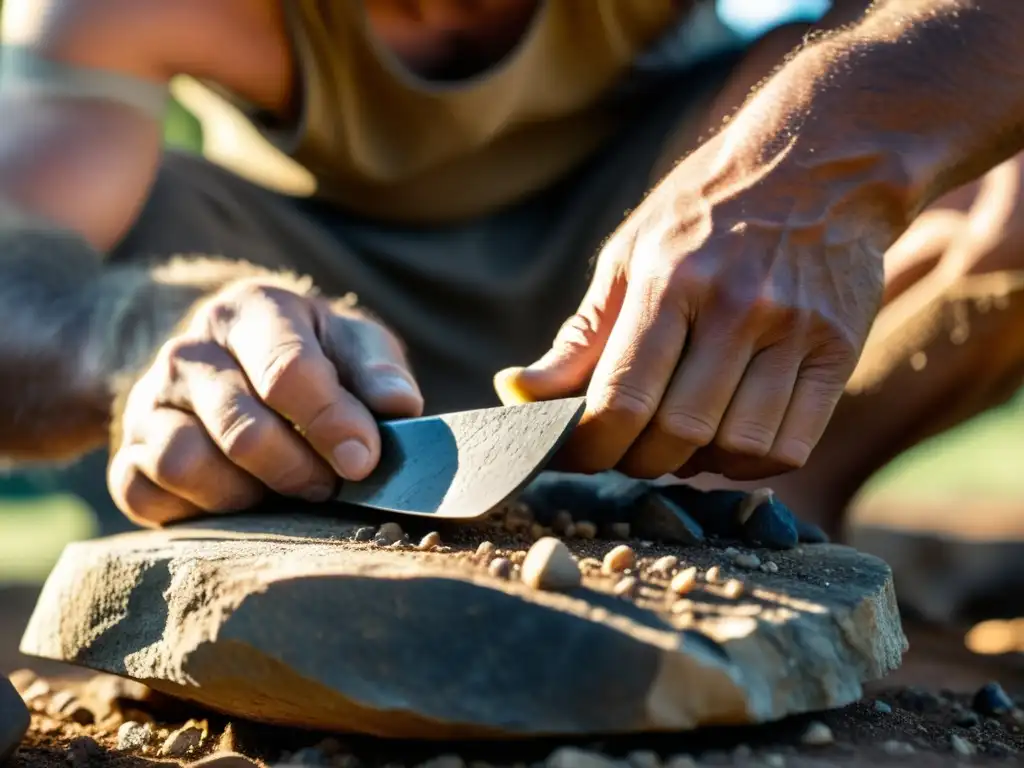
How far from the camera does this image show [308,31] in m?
2.49

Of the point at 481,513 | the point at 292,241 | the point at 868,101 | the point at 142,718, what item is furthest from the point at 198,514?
the point at 292,241

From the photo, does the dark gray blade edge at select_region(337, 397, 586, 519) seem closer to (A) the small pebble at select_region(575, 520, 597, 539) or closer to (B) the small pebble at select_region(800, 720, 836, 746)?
(A) the small pebble at select_region(575, 520, 597, 539)

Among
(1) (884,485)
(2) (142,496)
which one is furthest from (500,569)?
(1) (884,485)

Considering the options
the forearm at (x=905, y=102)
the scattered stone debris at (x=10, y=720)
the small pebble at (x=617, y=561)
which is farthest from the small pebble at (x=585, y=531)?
the scattered stone debris at (x=10, y=720)

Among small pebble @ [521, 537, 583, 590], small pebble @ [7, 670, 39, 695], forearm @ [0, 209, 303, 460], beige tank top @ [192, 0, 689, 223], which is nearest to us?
small pebble @ [521, 537, 583, 590]

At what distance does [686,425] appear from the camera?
1.26 metres

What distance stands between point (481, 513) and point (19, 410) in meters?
1.41

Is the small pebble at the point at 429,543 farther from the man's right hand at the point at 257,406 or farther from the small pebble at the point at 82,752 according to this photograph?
the small pebble at the point at 82,752

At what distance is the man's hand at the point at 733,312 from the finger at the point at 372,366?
0.14 meters

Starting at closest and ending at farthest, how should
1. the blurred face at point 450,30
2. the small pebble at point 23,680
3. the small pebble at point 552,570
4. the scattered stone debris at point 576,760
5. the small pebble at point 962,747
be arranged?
1. the scattered stone debris at point 576,760
2. the small pebble at point 552,570
3. the small pebble at point 962,747
4. the small pebble at point 23,680
5. the blurred face at point 450,30

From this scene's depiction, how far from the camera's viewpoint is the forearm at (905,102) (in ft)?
4.75

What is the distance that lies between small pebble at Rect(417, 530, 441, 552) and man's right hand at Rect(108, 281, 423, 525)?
16 centimetres

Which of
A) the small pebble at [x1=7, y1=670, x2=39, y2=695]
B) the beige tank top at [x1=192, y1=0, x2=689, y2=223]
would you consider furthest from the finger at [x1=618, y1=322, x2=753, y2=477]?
the beige tank top at [x1=192, y1=0, x2=689, y2=223]

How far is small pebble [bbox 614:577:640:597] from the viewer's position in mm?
1006
